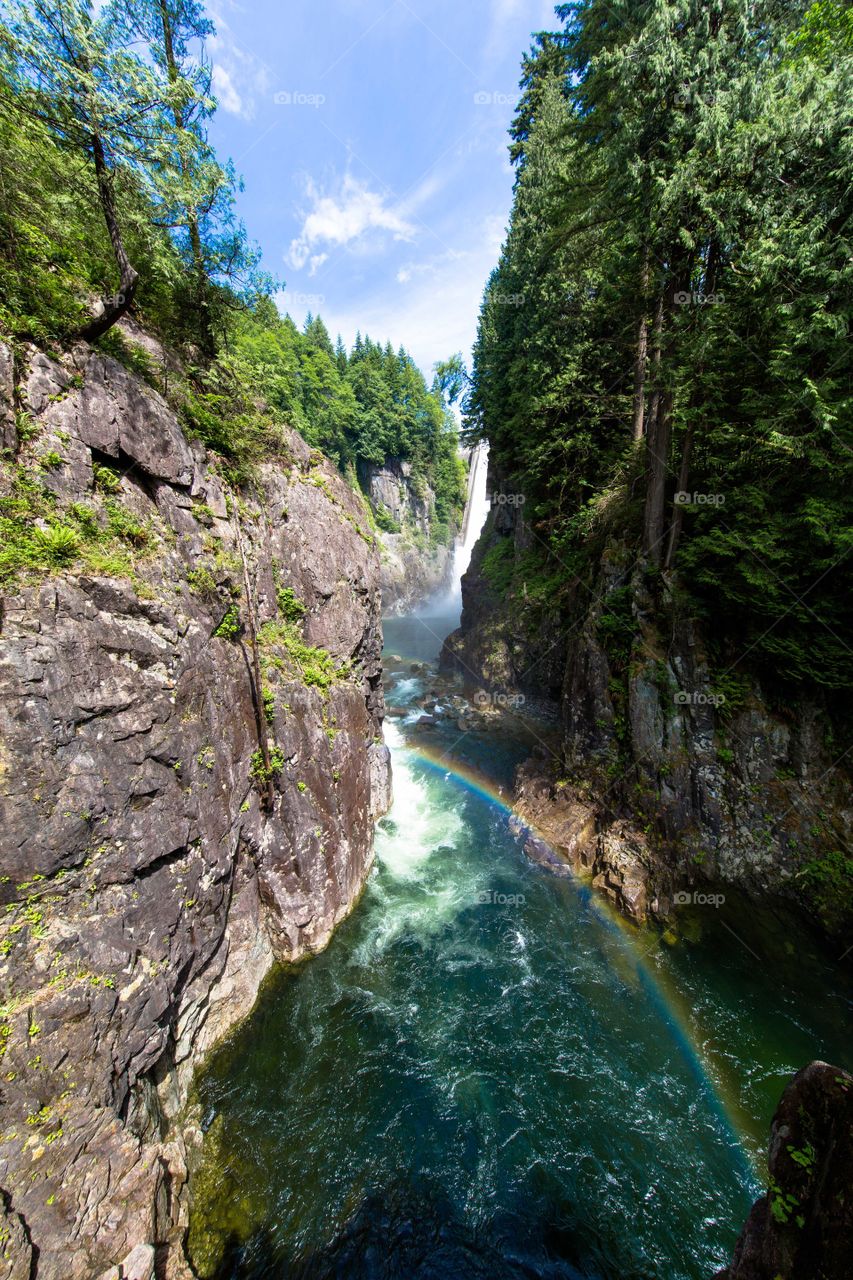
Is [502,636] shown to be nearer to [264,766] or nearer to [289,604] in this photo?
[289,604]

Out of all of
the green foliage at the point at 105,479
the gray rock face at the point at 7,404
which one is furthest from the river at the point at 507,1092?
the gray rock face at the point at 7,404

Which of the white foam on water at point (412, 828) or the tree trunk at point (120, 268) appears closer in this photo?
the tree trunk at point (120, 268)

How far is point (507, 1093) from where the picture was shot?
6852mm

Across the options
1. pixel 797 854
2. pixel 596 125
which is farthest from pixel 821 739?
pixel 596 125

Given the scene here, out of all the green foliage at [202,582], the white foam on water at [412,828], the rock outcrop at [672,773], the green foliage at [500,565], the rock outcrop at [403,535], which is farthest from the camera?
the rock outcrop at [403,535]

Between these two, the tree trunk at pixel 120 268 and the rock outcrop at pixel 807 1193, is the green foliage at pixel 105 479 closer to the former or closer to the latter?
the tree trunk at pixel 120 268

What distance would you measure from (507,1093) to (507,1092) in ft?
0.05

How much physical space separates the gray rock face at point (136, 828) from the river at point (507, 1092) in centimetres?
88

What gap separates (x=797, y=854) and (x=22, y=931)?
12693 millimetres

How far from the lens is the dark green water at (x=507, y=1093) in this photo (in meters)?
5.40

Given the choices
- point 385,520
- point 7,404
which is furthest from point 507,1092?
point 385,520

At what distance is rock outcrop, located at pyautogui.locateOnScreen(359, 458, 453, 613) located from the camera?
45469 mm

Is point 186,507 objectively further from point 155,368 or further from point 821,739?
point 821,739

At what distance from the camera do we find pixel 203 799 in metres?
6.85
